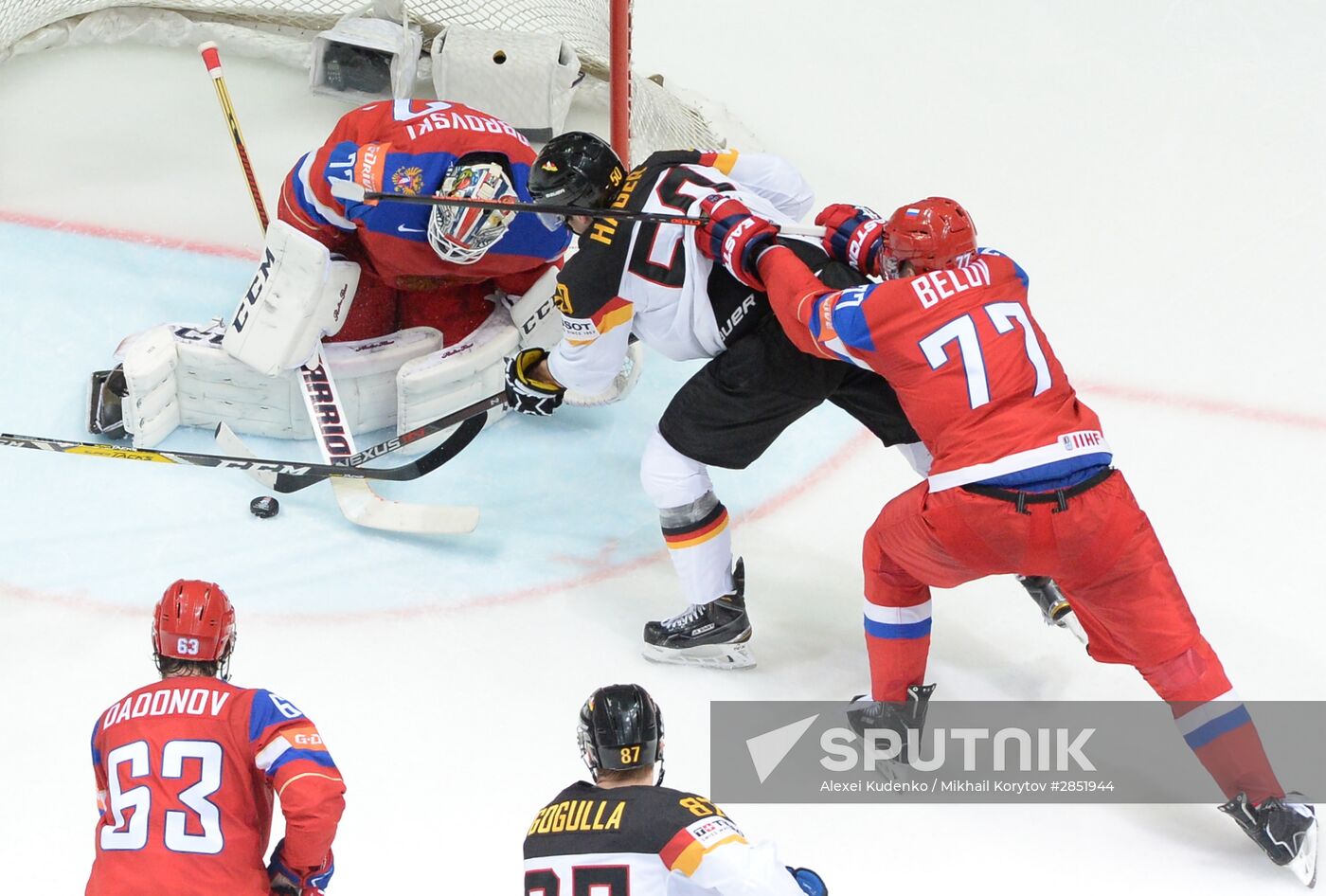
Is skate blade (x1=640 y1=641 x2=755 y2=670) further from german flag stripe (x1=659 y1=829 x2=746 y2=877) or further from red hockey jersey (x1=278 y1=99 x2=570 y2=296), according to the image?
german flag stripe (x1=659 y1=829 x2=746 y2=877)

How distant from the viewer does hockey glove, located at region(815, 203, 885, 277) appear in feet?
11.0

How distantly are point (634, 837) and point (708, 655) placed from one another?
56.0 inches

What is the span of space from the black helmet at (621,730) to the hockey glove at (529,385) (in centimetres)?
157

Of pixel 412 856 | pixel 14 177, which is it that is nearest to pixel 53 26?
pixel 14 177

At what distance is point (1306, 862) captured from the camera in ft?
9.39

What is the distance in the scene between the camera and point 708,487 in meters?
3.49

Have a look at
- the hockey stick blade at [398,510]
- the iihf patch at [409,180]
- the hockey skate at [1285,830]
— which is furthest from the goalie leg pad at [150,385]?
the hockey skate at [1285,830]

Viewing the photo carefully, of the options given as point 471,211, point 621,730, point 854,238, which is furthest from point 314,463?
point 621,730

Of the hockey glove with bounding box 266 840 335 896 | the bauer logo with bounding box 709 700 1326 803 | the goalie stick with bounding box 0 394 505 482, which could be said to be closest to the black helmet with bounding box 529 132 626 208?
the goalie stick with bounding box 0 394 505 482

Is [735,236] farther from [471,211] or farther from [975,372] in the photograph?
[471,211]

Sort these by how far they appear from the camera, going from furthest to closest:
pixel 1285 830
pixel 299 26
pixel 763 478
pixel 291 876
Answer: pixel 299 26 < pixel 763 478 < pixel 1285 830 < pixel 291 876

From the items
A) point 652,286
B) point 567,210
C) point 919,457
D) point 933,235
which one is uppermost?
point 933,235
